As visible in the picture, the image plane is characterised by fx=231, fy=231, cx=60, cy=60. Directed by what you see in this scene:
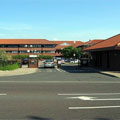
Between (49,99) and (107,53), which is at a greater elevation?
(107,53)

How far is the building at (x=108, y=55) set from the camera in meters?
26.6

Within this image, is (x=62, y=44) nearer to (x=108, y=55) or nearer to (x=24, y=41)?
(x=24, y=41)

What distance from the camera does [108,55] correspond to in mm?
31250

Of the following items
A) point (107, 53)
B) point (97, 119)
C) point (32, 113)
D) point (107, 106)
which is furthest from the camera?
point (107, 53)

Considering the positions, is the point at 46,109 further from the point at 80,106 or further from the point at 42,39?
the point at 42,39

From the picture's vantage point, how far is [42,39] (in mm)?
100438

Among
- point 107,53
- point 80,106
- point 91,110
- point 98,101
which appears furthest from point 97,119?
point 107,53

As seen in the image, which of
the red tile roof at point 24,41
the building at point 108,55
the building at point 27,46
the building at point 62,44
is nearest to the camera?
the building at point 108,55

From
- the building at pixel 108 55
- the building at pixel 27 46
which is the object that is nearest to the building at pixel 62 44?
the building at pixel 27 46

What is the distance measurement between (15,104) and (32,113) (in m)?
1.52

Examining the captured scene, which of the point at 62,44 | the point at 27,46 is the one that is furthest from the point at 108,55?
the point at 62,44

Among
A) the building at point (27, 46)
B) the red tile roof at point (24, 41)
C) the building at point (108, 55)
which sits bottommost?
the building at point (108, 55)

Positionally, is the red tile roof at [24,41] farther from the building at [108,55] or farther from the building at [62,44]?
the building at [108,55]

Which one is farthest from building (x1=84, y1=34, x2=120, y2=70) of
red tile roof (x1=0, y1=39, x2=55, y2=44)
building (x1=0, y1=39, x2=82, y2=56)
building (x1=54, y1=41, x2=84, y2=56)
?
building (x1=54, y1=41, x2=84, y2=56)
